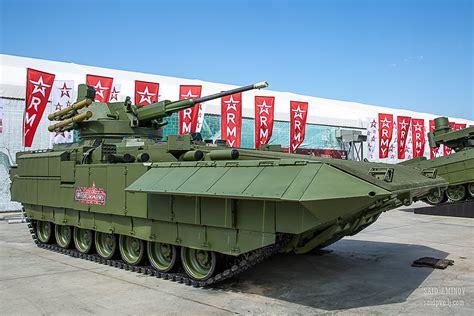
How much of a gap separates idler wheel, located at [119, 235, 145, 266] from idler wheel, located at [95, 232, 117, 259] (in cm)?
46

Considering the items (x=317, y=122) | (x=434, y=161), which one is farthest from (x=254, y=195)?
(x=317, y=122)

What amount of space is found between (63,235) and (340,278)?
321 inches

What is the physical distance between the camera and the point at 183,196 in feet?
30.0

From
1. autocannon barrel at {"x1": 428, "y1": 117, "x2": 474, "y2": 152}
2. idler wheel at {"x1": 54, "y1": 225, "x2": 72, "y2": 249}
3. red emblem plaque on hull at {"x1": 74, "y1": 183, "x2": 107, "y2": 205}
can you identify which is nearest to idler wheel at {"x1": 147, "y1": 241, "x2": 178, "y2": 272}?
red emblem plaque on hull at {"x1": 74, "y1": 183, "x2": 107, "y2": 205}

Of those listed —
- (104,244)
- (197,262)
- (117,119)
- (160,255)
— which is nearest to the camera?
(197,262)

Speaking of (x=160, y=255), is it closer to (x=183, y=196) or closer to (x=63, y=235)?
(x=183, y=196)

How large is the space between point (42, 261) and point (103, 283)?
330cm

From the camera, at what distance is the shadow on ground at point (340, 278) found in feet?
26.8

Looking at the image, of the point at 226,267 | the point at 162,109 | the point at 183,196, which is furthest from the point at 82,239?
the point at 226,267

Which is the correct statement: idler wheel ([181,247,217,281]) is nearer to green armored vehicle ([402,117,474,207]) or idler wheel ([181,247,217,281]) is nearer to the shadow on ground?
the shadow on ground

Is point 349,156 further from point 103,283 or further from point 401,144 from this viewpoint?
point 103,283

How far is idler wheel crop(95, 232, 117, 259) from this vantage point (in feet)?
37.9

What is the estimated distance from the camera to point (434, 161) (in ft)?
79.8

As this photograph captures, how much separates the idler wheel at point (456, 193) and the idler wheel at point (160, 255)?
63.9ft
